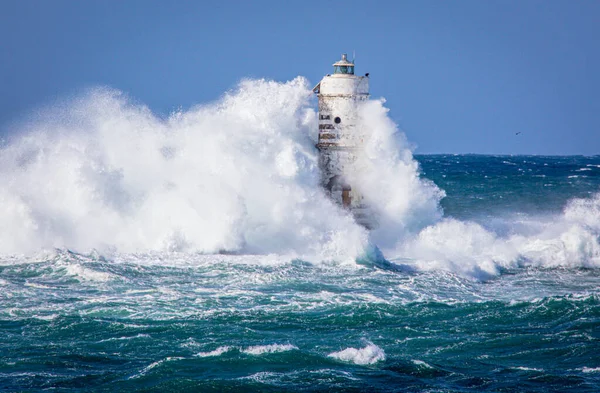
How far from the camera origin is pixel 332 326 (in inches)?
704

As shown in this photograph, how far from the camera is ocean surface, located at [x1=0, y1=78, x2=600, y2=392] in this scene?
1527 cm

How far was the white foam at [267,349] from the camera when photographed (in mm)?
15977

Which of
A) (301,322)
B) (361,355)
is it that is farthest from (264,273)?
(361,355)

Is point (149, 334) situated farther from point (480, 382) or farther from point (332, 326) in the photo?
point (480, 382)

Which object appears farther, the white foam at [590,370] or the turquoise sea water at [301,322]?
the white foam at [590,370]

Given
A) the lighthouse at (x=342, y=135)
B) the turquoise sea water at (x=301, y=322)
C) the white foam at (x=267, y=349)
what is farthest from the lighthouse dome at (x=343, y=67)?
the white foam at (x=267, y=349)

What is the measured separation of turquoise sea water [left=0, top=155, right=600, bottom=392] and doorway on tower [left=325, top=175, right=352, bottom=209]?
399cm

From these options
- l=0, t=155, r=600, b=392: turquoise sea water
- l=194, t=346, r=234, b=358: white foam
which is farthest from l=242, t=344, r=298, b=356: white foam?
l=194, t=346, r=234, b=358: white foam

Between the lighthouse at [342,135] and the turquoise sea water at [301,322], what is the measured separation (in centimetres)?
396

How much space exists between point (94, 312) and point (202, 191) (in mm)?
9169

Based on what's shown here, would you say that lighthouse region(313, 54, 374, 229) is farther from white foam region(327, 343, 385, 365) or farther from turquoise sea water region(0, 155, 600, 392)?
white foam region(327, 343, 385, 365)

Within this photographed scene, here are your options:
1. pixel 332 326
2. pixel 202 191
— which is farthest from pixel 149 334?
pixel 202 191

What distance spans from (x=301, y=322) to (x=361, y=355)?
2.58m

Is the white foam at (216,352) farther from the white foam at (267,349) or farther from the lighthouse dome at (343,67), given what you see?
the lighthouse dome at (343,67)
